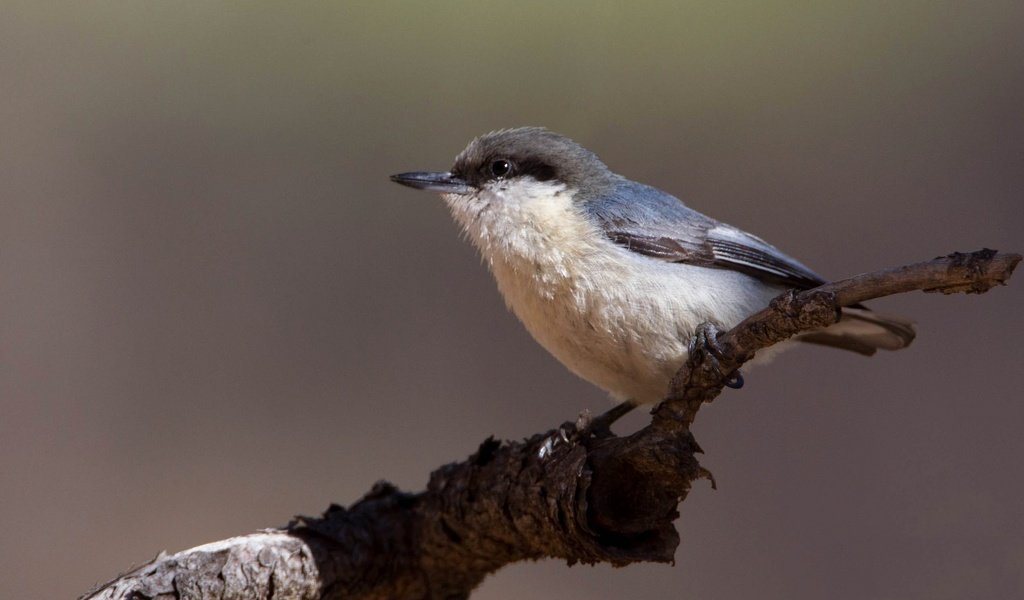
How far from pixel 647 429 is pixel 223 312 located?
2.35 meters

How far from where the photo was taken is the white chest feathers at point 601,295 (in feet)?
7.24

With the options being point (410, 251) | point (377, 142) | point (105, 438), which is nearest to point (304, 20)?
point (377, 142)

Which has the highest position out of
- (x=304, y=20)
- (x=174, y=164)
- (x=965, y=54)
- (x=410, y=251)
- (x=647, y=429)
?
(x=304, y=20)

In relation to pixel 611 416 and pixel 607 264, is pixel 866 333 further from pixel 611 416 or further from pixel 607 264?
pixel 607 264

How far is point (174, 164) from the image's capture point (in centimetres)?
404

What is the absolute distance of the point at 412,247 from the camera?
3.91 metres

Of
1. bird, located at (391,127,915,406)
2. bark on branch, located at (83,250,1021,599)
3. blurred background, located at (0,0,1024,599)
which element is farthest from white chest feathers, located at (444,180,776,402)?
blurred background, located at (0,0,1024,599)

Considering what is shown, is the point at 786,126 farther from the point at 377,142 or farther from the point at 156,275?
the point at 156,275

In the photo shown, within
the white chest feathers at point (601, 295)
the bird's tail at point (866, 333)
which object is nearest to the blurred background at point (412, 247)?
the bird's tail at point (866, 333)

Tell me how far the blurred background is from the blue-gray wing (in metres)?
1.15

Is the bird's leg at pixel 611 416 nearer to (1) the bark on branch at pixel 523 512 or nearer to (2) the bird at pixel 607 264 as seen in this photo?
(2) the bird at pixel 607 264

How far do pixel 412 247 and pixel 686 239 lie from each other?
1743 millimetres

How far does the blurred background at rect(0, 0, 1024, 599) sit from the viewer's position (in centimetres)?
333

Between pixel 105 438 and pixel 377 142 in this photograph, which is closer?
pixel 105 438
